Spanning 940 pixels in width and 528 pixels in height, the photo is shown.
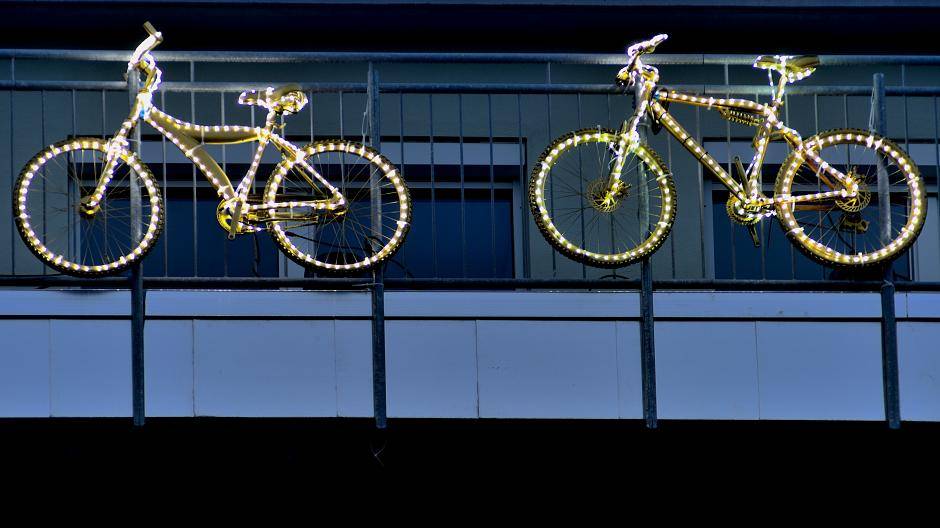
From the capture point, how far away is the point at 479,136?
10617 millimetres

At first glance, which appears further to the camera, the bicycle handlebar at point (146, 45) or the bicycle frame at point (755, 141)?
the bicycle frame at point (755, 141)

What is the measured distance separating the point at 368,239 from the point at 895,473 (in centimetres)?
452

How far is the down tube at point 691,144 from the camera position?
8.43m

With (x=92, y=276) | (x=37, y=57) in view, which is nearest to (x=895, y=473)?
(x=92, y=276)

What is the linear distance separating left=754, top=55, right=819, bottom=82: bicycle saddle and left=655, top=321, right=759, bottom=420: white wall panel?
→ 1.74 m

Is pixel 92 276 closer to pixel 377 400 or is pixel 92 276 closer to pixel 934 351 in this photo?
pixel 377 400

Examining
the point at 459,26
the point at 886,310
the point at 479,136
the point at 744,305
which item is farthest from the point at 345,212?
the point at 886,310

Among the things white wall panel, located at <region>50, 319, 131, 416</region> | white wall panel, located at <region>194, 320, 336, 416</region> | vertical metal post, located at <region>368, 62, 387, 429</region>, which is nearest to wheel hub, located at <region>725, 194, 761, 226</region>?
vertical metal post, located at <region>368, 62, 387, 429</region>

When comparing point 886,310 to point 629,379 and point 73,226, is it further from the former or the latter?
point 73,226

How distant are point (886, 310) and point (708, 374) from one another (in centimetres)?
125

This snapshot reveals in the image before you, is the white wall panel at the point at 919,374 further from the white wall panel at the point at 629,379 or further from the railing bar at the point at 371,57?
the railing bar at the point at 371,57

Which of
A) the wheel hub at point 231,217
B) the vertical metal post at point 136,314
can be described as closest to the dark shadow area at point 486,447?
the vertical metal post at point 136,314

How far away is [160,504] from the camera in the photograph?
373 inches

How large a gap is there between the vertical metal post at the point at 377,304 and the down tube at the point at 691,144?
177cm
